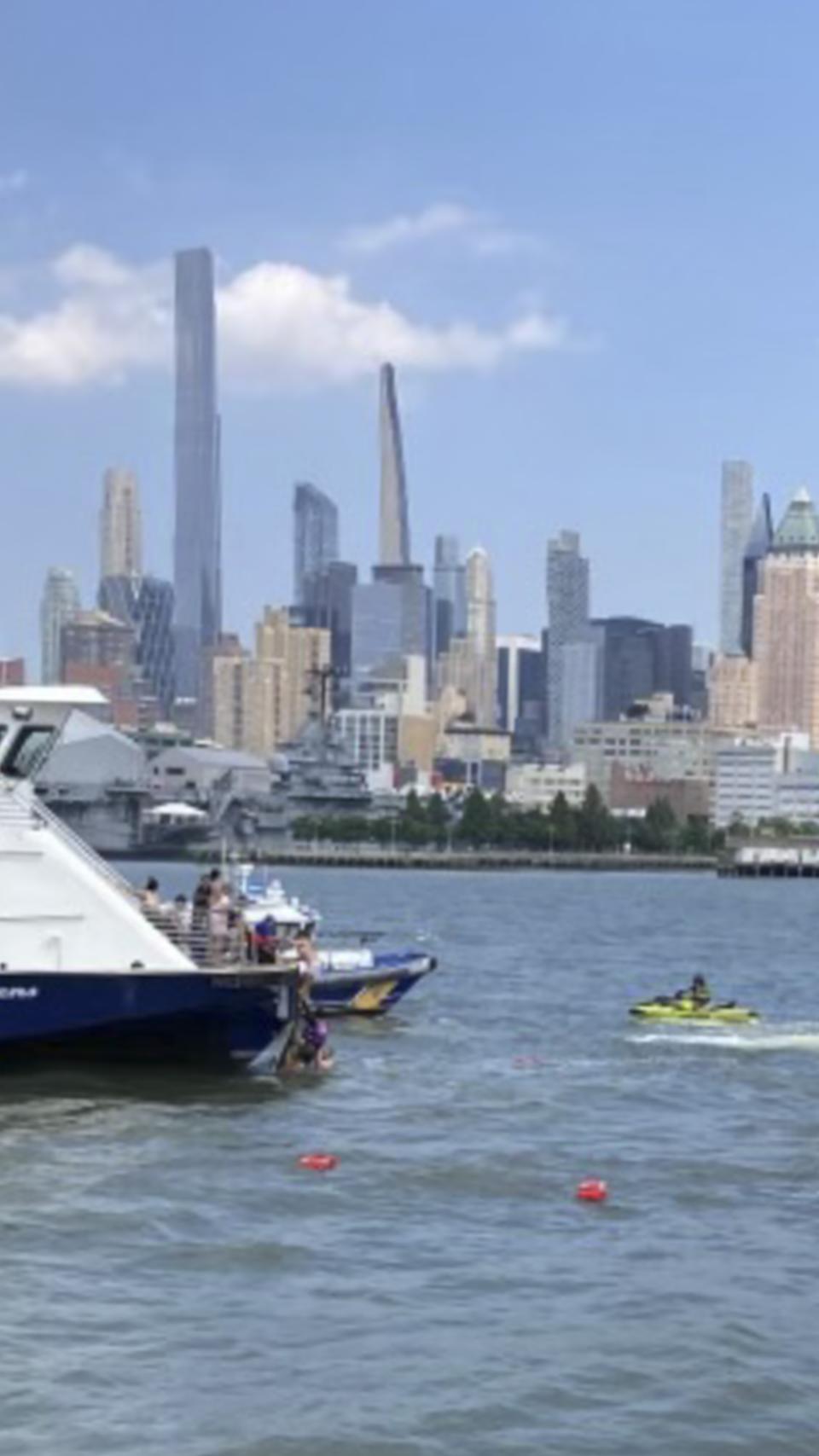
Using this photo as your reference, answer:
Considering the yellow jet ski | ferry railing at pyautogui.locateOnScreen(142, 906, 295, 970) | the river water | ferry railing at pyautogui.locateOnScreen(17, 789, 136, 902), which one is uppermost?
ferry railing at pyautogui.locateOnScreen(17, 789, 136, 902)

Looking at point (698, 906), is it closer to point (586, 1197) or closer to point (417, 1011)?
point (417, 1011)

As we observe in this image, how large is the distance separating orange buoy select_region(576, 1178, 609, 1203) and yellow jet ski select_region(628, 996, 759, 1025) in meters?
19.0

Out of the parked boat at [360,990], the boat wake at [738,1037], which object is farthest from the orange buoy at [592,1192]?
the parked boat at [360,990]

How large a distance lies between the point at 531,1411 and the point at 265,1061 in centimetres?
1647

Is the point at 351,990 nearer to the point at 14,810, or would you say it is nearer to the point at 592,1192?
the point at 14,810

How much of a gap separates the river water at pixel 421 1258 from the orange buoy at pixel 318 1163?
0.55 ft

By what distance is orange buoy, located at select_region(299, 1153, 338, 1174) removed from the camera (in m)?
25.0

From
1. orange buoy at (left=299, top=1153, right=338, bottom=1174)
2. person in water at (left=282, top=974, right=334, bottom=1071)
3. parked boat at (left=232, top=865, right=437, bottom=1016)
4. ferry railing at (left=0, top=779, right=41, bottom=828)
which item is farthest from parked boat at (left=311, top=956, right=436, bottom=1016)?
orange buoy at (left=299, top=1153, right=338, bottom=1174)

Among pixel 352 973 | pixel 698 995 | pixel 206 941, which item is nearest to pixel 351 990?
pixel 352 973

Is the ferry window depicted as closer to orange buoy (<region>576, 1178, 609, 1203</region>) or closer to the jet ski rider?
orange buoy (<region>576, 1178, 609, 1203</region>)

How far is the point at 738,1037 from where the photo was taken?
40781mm

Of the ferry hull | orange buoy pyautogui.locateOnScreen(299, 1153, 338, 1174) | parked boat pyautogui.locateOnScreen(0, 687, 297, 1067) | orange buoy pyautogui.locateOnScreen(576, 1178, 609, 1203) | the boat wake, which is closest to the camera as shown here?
orange buoy pyautogui.locateOnScreen(576, 1178, 609, 1203)

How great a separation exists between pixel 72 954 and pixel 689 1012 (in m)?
16.5

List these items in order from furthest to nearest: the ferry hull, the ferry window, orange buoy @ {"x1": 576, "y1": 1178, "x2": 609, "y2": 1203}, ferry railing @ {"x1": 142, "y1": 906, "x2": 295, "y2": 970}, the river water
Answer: ferry railing @ {"x1": 142, "y1": 906, "x2": 295, "y2": 970} < the ferry window < the ferry hull < orange buoy @ {"x1": 576, "y1": 1178, "x2": 609, "y2": 1203} < the river water
